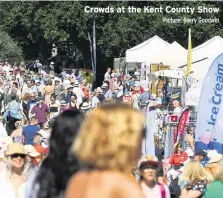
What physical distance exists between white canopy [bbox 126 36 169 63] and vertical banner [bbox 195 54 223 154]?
62.7ft

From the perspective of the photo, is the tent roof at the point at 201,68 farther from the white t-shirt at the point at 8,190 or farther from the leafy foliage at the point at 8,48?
the leafy foliage at the point at 8,48

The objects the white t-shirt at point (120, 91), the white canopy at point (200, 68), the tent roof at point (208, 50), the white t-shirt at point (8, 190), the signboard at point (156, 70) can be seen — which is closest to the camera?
the white t-shirt at point (8, 190)

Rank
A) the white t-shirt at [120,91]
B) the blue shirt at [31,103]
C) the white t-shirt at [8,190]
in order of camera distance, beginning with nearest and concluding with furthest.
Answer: the white t-shirt at [8,190] → the blue shirt at [31,103] → the white t-shirt at [120,91]

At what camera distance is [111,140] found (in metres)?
2.99

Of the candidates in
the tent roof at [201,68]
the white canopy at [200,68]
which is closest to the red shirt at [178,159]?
the white canopy at [200,68]

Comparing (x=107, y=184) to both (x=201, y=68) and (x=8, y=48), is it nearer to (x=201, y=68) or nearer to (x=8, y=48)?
(x=201, y=68)

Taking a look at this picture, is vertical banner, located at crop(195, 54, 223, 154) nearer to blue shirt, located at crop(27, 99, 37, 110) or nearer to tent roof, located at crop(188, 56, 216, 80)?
blue shirt, located at crop(27, 99, 37, 110)

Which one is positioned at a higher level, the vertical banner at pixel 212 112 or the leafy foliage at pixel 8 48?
the leafy foliage at pixel 8 48

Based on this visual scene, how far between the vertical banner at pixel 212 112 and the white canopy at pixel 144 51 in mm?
19122

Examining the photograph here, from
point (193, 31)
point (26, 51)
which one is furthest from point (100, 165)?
point (26, 51)

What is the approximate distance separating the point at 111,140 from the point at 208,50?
23.9m

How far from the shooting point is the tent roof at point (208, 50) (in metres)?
24.9

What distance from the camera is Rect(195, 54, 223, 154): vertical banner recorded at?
11.2m

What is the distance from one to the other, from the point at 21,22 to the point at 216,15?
44.9 ft
